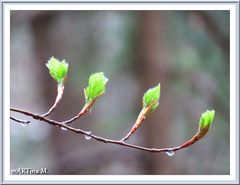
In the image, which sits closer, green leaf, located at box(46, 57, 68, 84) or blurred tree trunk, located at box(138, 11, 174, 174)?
green leaf, located at box(46, 57, 68, 84)

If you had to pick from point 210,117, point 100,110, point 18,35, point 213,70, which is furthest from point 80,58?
point 210,117

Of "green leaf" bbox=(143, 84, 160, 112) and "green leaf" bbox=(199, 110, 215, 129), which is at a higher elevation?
"green leaf" bbox=(143, 84, 160, 112)

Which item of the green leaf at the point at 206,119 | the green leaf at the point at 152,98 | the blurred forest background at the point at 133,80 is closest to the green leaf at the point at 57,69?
the green leaf at the point at 152,98

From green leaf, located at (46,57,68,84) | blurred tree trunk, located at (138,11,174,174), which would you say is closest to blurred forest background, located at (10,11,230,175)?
blurred tree trunk, located at (138,11,174,174)

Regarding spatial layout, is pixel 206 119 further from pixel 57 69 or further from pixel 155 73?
pixel 155 73

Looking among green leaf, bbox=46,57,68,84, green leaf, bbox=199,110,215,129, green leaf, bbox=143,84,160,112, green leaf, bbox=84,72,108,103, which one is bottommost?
green leaf, bbox=199,110,215,129

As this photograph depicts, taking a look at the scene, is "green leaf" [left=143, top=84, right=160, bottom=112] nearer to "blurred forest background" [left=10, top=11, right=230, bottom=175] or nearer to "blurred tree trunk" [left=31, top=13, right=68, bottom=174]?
"blurred forest background" [left=10, top=11, right=230, bottom=175]

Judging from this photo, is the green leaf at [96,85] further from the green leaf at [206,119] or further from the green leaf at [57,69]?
the green leaf at [206,119]

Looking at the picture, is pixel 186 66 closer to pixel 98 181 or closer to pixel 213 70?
pixel 213 70
